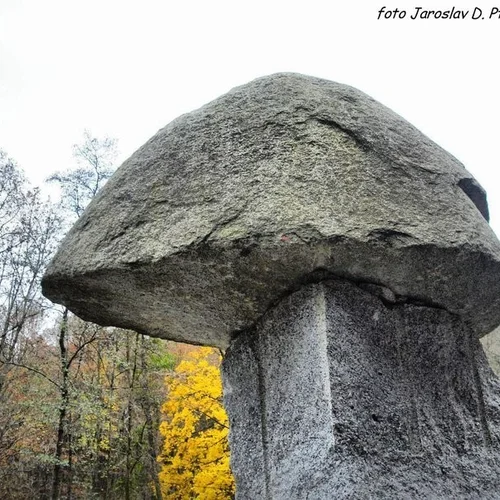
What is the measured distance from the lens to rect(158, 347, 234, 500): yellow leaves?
8797mm

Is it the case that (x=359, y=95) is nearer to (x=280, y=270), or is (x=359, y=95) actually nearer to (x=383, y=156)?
(x=383, y=156)

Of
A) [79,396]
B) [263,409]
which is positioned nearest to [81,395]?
[79,396]

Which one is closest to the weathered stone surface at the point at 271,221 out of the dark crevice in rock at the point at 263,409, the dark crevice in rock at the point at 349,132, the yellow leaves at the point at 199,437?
the dark crevice in rock at the point at 349,132

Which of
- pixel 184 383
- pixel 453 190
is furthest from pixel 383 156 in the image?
pixel 184 383

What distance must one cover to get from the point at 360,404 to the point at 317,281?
1.60ft

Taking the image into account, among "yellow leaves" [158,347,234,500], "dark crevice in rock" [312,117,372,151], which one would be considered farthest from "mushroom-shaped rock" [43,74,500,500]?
"yellow leaves" [158,347,234,500]

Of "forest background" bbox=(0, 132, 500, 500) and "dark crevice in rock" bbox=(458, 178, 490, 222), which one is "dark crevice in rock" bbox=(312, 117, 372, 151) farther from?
"forest background" bbox=(0, 132, 500, 500)

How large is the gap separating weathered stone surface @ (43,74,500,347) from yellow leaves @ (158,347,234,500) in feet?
24.1

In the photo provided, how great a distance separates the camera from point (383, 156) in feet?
6.91

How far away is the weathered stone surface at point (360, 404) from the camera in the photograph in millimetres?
1718

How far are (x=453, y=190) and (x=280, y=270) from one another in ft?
2.86

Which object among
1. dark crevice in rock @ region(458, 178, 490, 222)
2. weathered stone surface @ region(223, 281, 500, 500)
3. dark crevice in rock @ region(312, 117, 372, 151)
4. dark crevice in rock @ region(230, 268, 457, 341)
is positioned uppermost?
dark crevice in rock @ region(312, 117, 372, 151)

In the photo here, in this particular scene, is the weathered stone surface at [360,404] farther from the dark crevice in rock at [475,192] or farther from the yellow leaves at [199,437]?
the yellow leaves at [199,437]

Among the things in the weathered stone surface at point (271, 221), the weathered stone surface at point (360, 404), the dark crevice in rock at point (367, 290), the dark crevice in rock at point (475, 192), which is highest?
the dark crevice in rock at point (475, 192)
